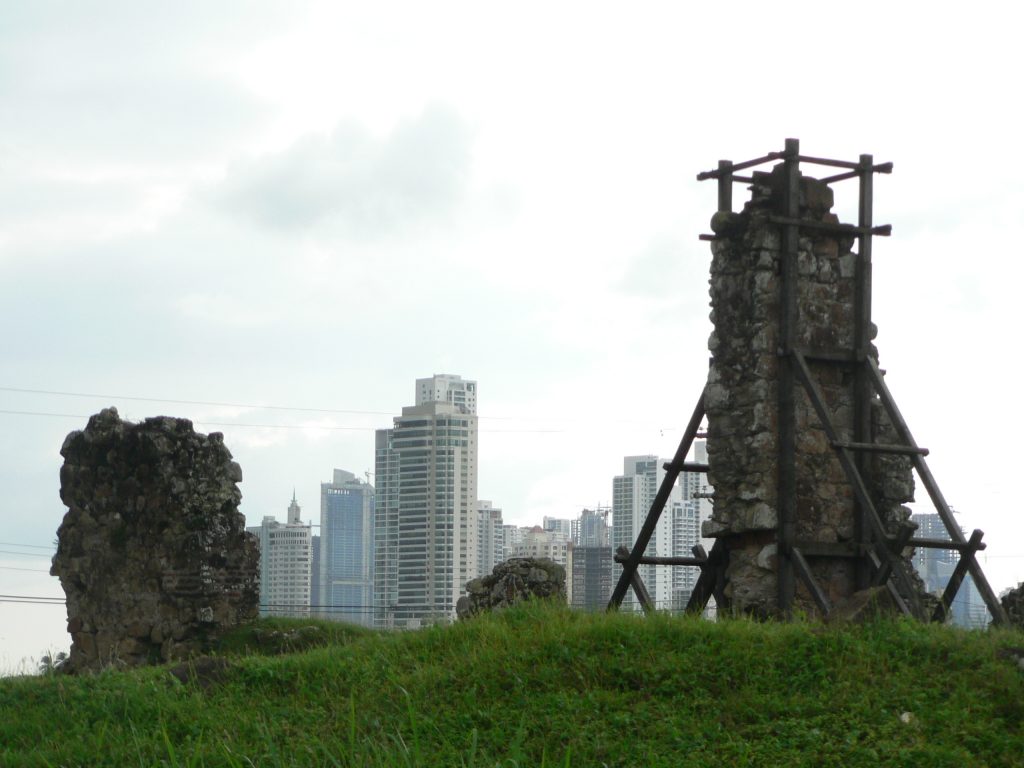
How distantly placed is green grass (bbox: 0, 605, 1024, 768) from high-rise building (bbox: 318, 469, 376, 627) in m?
88.4

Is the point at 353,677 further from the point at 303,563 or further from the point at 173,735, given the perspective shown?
the point at 303,563

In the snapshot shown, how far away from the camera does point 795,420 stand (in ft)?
39.3

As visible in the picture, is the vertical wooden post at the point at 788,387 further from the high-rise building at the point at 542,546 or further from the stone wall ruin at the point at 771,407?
the high-rise building at the point at 542,546

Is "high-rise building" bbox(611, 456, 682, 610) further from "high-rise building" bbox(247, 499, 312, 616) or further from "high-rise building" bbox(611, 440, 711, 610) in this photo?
"high-rise building" bbox(247, 499, 312, 616)

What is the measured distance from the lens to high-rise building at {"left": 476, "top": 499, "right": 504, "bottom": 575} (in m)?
65.4

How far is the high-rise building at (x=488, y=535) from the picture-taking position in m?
65.4

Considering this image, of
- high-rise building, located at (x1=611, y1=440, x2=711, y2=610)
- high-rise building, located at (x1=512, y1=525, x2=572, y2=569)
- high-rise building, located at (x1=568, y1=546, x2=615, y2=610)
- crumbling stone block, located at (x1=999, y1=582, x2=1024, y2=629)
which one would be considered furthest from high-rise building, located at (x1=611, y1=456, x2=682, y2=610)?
crumbling stone block, located at (x1=999, y1=582, x2=1024, y2=629)

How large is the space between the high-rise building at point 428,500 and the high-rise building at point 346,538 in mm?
31533

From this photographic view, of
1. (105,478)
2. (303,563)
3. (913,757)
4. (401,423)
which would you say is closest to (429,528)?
(401,423)

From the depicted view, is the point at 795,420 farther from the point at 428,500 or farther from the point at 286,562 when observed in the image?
the point at 286,562

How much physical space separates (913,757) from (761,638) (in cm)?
167

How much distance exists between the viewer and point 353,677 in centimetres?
934

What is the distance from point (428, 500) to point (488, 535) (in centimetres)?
698

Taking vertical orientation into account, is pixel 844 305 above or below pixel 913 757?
above
